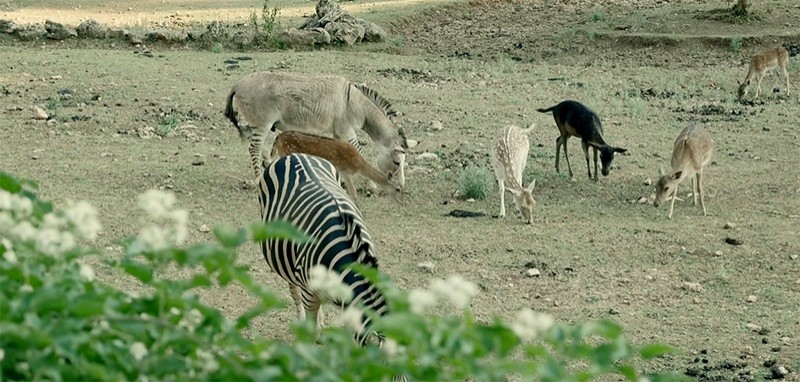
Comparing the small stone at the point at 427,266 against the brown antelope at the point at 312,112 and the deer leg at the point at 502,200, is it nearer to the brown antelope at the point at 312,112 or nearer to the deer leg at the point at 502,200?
the deer leg at the point at 502,200

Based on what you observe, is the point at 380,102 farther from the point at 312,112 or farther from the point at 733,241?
the point at 733,241

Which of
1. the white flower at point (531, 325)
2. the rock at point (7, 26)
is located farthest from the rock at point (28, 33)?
the white flower at point (531, 325)

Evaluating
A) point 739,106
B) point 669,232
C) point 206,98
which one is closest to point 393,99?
point 206,98

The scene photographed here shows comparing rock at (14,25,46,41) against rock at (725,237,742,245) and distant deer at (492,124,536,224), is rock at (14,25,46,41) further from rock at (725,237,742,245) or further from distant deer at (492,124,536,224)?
rock at (725,237,742,245)

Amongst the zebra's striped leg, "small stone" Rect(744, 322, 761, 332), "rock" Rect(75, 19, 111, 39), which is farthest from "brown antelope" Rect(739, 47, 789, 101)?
the zebra's striped leg

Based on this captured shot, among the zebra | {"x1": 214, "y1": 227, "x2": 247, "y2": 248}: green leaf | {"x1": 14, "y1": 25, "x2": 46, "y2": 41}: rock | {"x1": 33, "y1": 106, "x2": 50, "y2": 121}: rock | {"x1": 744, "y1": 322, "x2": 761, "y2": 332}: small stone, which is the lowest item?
{"x1": 14, "y1": 25, "x2": 46, "y2": 41}: rock

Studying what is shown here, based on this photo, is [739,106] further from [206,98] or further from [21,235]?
[21,235]

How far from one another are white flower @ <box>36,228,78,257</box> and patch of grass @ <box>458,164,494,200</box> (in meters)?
8.78

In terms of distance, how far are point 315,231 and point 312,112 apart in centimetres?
523

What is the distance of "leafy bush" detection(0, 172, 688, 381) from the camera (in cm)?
264

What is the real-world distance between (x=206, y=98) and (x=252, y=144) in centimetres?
377

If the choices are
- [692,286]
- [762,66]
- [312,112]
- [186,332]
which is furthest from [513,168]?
[186,332]

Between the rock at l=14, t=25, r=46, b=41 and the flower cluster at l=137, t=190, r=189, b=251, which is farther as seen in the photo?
the rock at l=14, t=25, r=46, b=41

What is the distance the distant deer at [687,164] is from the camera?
11484mm
